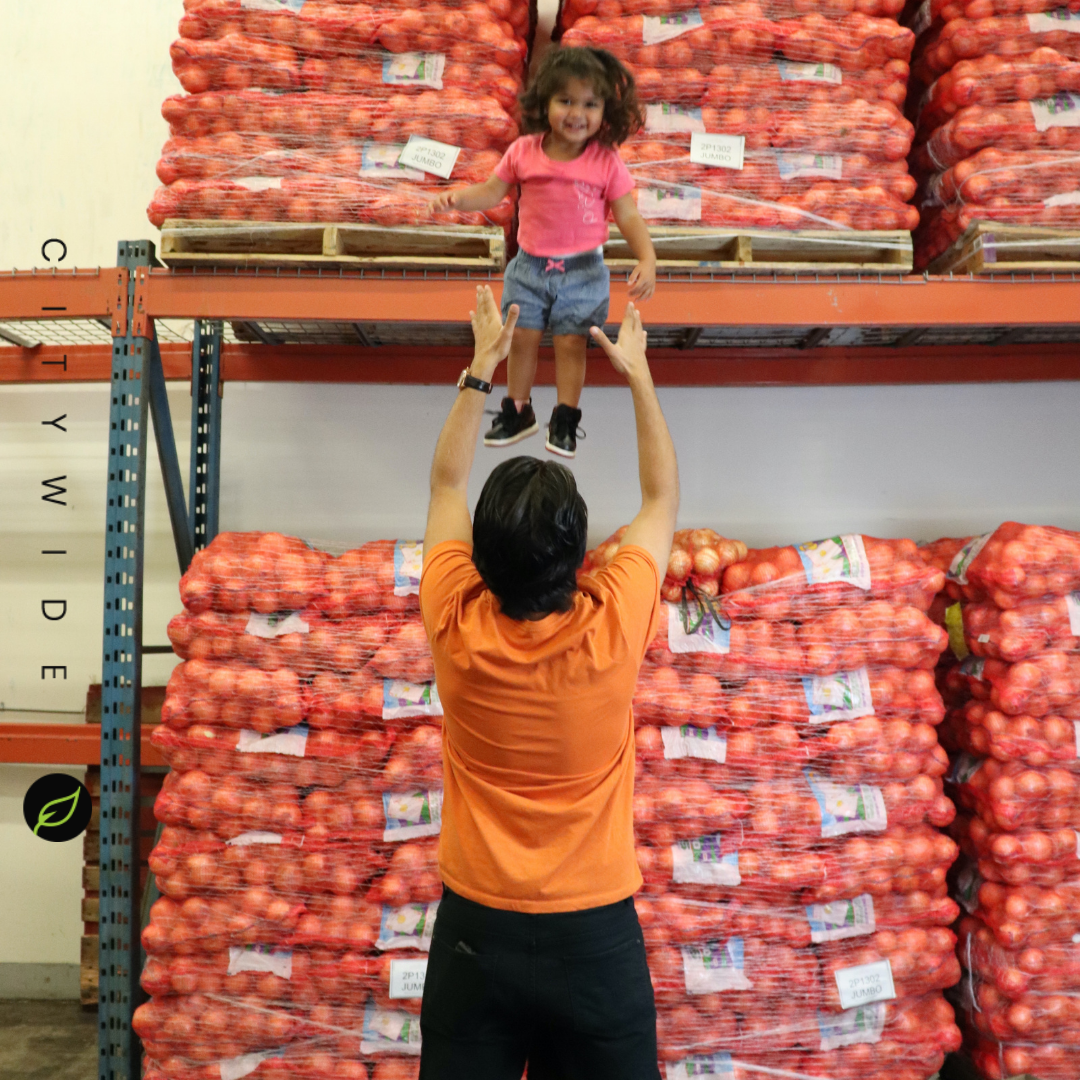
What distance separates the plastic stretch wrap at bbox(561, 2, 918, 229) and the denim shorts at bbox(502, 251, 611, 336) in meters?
0.93

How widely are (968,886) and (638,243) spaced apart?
2.81m

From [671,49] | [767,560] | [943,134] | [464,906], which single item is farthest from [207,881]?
[943,134]

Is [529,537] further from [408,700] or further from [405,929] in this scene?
[405,929]

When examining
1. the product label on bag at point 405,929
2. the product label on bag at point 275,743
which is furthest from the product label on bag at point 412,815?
the product label on bag at point 275,743

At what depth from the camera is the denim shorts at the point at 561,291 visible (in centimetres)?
269

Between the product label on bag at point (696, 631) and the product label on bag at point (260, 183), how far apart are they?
7.04 feet

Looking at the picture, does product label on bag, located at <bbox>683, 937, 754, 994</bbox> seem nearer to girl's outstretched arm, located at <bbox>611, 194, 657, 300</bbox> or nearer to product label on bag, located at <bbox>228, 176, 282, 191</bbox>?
girl's outstretched arm, located at <bbox>611, 194, 657, 300</bbox>

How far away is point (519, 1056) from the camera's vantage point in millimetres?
1900

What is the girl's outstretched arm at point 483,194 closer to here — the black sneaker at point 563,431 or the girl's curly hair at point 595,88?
the girl's curly hair at point 595,88

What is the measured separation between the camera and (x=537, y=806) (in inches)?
71.3

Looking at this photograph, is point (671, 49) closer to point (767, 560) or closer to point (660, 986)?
point (767, 560)

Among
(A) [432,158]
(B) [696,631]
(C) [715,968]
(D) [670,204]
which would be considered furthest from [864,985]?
(A) [432,158]

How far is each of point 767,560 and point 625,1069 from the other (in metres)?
2.15

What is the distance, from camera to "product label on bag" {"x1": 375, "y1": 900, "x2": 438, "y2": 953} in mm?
3307
